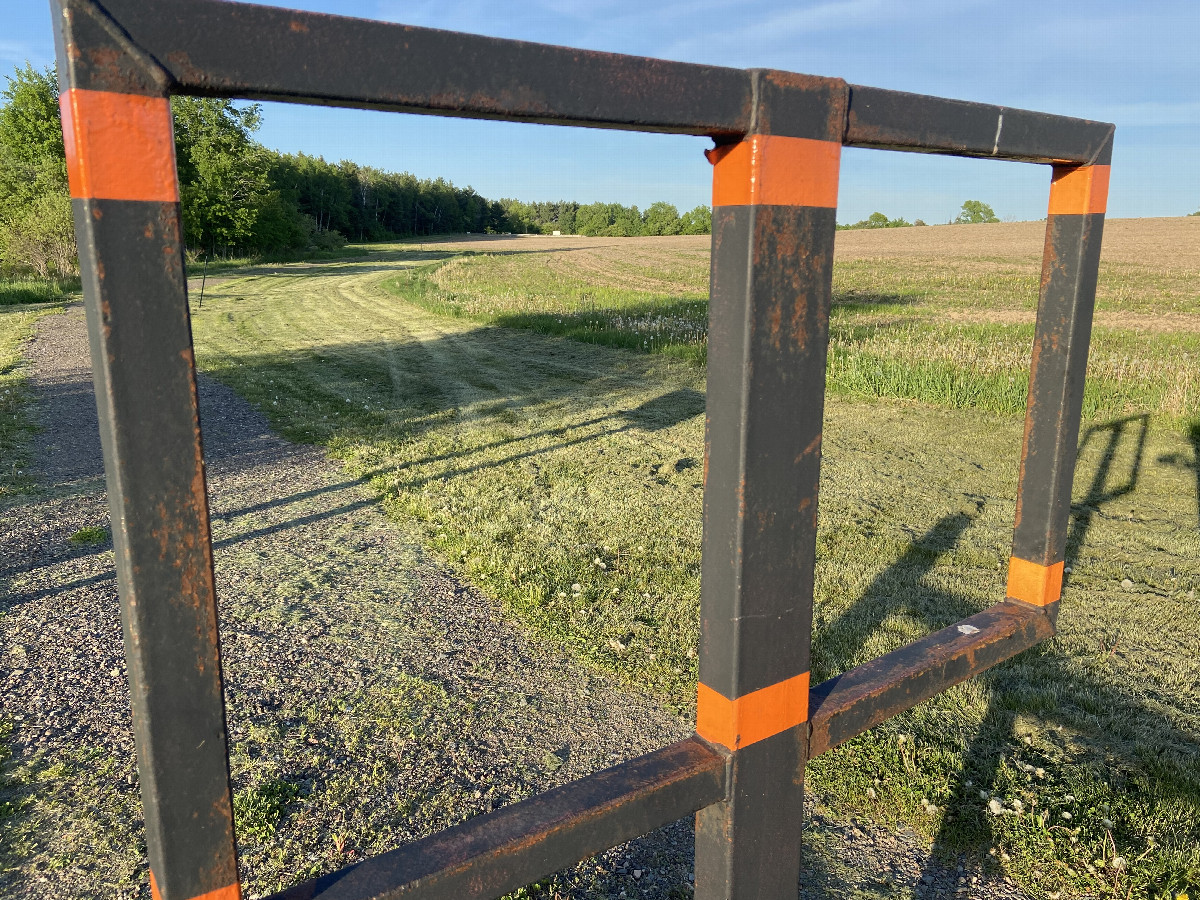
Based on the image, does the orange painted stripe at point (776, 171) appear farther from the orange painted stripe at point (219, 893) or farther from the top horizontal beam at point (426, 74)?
the orange painted stripe at point (219, 893)

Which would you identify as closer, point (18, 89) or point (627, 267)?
point (18, 89)

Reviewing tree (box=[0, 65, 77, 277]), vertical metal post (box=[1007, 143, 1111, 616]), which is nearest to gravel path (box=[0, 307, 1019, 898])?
vertical metal post (box=[1007, 143, 1111, 616])

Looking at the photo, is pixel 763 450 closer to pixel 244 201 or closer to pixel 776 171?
pixel 776 171

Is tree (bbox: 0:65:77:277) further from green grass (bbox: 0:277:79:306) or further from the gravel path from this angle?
the gravel path

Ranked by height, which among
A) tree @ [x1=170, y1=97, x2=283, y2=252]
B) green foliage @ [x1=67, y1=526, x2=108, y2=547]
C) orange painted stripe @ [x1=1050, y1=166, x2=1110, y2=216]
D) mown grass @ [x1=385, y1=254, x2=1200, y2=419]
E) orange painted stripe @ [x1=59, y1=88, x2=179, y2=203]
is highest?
tree @ [x1=170, y1=97, x2=283, y2=252]

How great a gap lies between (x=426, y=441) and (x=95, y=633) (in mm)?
3876

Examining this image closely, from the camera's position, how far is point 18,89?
1422 inches

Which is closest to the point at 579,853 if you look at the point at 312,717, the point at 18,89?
the point at 312,717

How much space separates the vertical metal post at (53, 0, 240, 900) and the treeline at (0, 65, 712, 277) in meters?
0.06

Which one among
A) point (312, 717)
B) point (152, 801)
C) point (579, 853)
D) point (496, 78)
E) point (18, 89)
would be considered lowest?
point (312, 717)

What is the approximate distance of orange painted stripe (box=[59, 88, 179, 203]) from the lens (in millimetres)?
878

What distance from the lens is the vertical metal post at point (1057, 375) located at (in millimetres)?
2166

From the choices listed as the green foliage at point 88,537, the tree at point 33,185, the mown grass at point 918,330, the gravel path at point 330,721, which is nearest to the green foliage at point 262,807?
the gravel path at point 330,721

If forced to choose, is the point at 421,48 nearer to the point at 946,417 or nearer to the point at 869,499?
the point at 869,499
